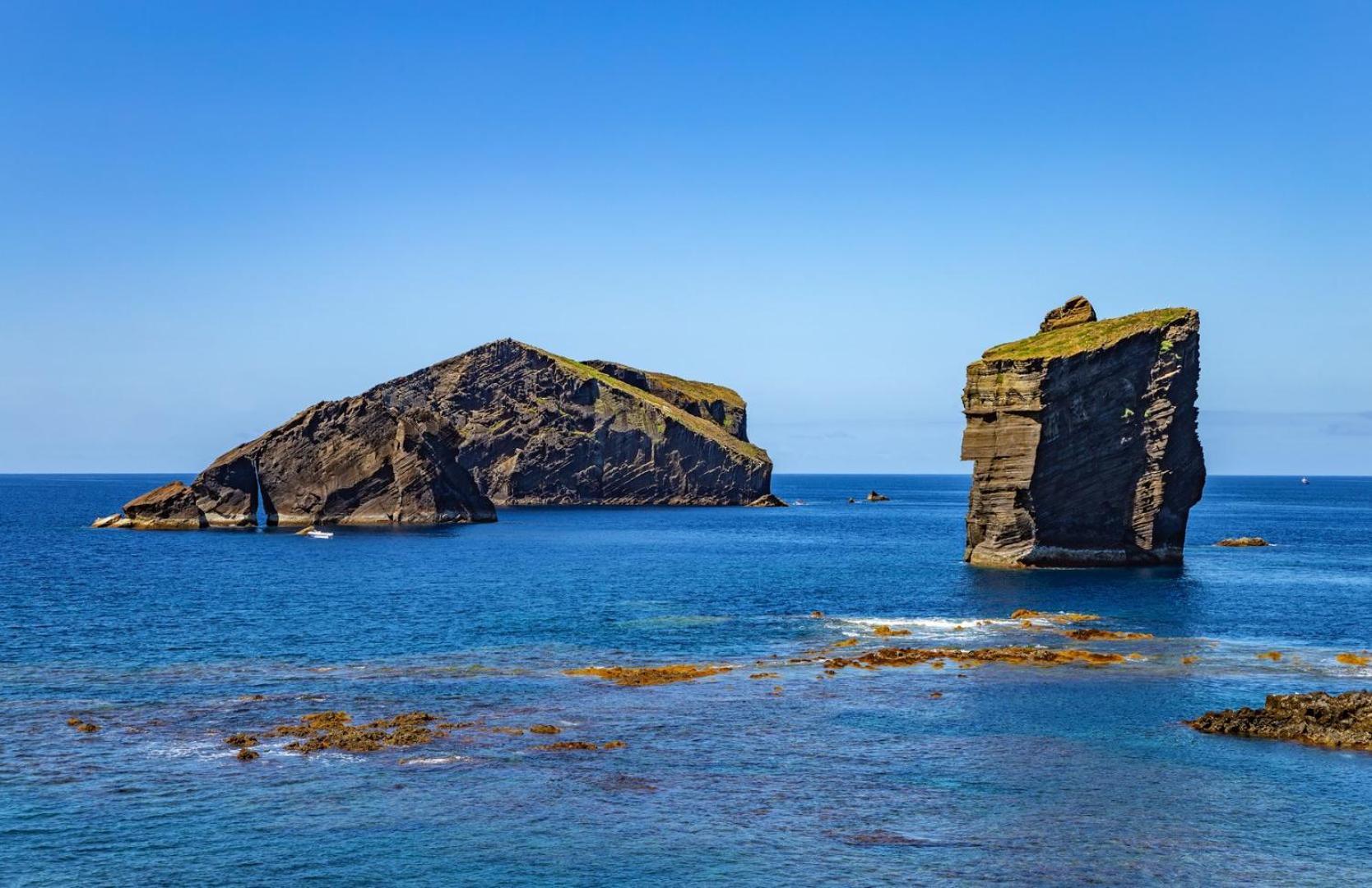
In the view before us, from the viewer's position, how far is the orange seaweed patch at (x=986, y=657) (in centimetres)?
6016

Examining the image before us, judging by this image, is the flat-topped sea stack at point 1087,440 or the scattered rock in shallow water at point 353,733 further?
the flat-topped sea stack at point 1087,440

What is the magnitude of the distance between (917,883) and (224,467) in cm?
15286

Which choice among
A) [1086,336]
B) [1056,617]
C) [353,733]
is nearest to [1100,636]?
[1056,617]

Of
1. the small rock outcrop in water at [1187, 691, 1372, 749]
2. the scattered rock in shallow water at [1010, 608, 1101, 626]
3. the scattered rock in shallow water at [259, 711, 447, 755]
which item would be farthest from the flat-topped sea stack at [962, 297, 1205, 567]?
the scattered rock in shallow water at [259, 711, 447, 755]

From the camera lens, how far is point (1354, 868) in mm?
29984

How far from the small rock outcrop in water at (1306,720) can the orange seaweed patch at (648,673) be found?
22512 millimetres

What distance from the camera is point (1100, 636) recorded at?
226 feet

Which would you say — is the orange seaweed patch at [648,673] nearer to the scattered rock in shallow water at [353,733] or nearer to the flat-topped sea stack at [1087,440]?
the scattered rock in shallow water at [353,733]

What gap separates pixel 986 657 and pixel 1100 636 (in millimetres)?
11315

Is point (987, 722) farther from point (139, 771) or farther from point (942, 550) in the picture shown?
point (942, 550)

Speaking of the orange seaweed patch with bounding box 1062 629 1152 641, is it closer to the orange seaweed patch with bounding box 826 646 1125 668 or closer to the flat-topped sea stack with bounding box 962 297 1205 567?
the orange seaweed patch with bounding box 826 646 1125 668

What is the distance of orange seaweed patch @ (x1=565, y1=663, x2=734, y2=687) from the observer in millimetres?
55312

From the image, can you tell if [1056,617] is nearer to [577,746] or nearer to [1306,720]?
[1306,720]

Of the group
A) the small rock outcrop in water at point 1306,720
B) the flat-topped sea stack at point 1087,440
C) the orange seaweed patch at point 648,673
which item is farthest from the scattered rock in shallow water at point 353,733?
the flat-topped sea stack at point 1087,440
